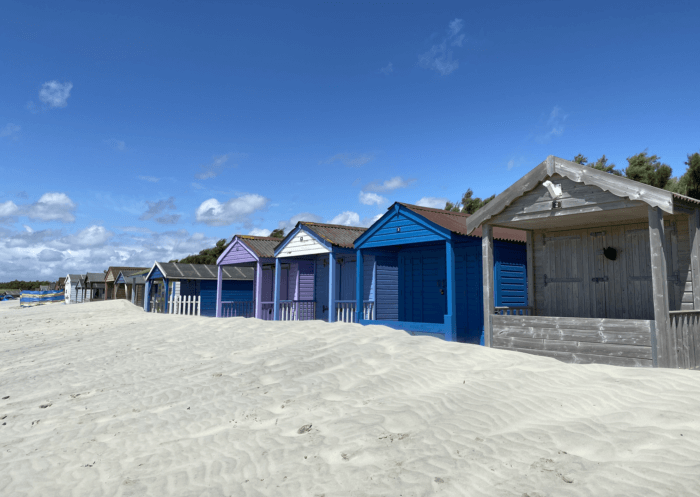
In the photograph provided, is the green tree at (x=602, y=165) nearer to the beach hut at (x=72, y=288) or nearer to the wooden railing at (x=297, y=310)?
the wooden railing at (x=297, y=310)

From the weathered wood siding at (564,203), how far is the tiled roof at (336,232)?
7142 mm

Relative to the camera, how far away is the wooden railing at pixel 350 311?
1566cm

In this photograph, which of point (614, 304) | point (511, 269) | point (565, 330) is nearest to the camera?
point (565, 330)

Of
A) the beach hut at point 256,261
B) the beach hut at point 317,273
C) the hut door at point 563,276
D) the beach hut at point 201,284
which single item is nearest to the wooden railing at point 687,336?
the hut door at point 563,276

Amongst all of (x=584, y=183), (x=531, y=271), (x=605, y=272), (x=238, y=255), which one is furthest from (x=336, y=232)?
(x=584, y=183)

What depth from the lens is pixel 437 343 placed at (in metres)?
9.07

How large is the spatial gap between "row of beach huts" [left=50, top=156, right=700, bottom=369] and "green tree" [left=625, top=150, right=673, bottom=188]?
6899 mm

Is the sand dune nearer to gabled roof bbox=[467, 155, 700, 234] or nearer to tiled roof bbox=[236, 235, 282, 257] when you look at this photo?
gabled roof bbox=[467, 155, 700, 234]

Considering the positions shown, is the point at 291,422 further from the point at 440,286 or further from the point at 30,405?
the point at 440,286

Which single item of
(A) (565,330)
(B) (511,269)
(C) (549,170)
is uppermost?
(C) (549,170)

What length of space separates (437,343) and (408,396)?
9.49 feet

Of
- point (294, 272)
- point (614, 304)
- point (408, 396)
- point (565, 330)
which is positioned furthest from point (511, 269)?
point (294, 272)

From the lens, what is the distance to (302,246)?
1733 centimetres

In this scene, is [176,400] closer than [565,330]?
Yes
